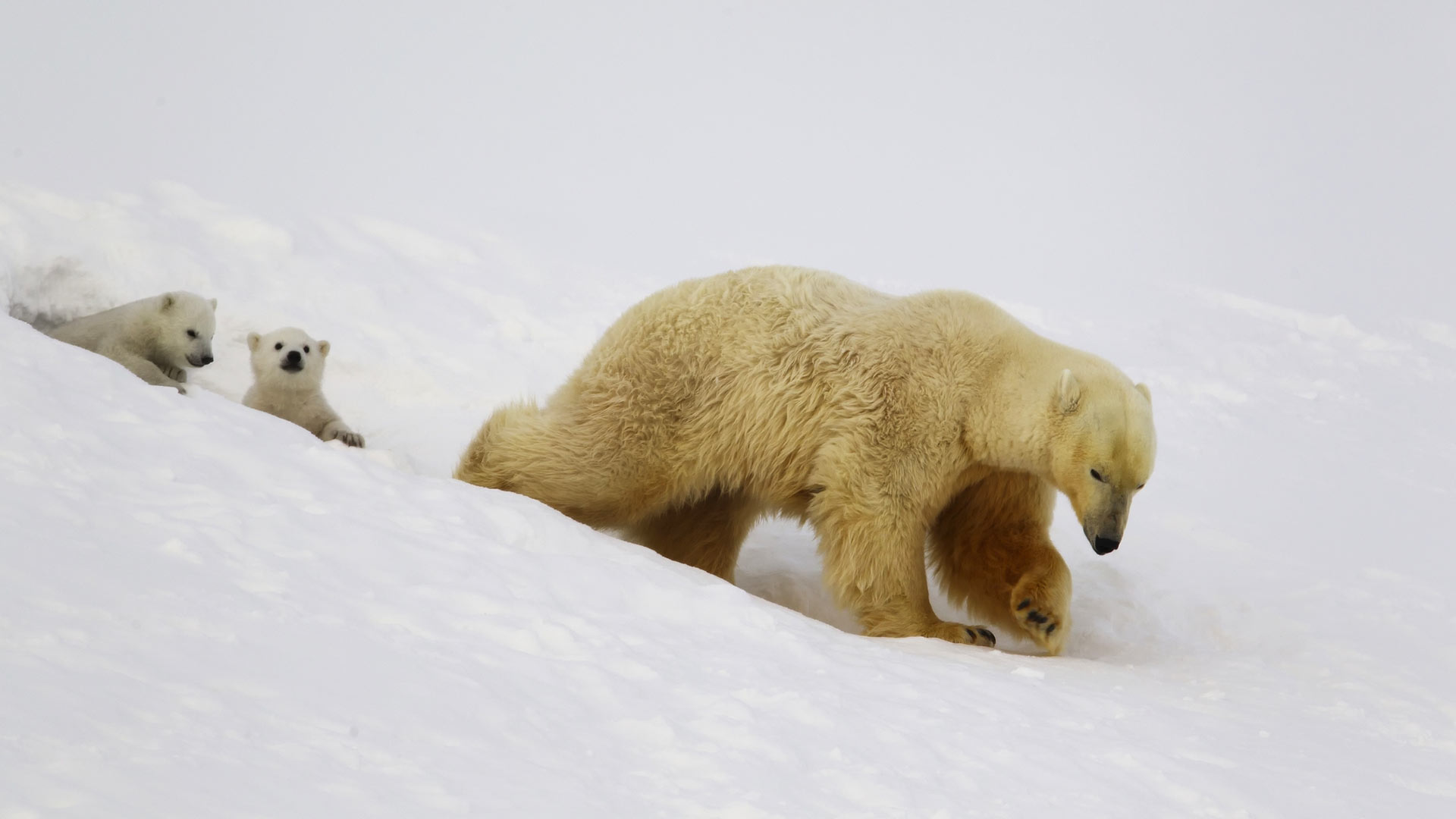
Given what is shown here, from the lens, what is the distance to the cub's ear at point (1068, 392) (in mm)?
5125

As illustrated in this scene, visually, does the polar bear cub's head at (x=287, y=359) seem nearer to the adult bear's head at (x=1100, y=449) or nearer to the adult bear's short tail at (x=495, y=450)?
the adult bear's short tail at (x=495, y=450)

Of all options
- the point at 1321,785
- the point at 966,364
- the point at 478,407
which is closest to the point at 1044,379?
the point at 966,364

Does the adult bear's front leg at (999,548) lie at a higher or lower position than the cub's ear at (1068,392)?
lower

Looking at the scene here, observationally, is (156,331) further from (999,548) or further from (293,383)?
(999,548)

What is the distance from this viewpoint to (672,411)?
5.55 metres

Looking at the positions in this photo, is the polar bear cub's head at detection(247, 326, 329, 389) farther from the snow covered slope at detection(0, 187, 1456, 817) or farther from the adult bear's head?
the adult bear's head

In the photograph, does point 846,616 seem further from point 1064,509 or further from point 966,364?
point 1064,509

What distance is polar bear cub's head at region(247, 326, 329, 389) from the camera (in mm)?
6555

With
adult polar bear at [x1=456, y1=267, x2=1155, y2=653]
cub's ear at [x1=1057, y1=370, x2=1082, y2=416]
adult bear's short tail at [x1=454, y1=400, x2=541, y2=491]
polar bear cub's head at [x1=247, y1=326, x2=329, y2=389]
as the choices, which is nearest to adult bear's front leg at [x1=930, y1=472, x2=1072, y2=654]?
adult polar bear at [x1=456, y1=267, x2=1155, y2=653]

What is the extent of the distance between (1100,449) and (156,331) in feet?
16.9

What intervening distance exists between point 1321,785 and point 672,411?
315cm

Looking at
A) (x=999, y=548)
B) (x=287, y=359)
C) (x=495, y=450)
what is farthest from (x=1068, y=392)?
(x=287, y=359)

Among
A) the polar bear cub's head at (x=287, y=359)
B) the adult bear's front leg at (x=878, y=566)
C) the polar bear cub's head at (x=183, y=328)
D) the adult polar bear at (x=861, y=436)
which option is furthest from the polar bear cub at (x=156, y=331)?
the adult bear's front leg at (x=878, y=566)

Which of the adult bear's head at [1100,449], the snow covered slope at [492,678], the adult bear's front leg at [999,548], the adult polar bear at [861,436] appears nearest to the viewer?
the snow covered slope at [492,678]
